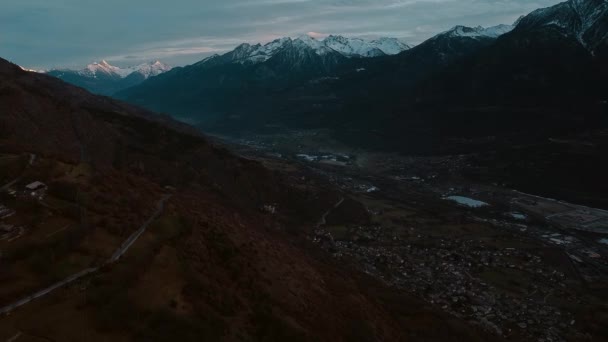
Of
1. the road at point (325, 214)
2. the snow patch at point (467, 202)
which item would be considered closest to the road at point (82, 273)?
the road at point (325, 214)

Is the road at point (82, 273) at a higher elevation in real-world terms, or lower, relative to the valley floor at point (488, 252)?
higher

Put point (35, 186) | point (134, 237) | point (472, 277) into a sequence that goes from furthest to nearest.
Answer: point (472, 277)
point (35, 186)
point (134, 237)

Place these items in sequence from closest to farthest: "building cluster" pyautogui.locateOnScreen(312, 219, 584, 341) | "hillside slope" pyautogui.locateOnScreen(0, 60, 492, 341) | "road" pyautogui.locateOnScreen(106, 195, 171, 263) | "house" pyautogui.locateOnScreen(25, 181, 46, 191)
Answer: "hillside slope" pyautogui.locateOnScreen(0, 60, 492, 341) < "road" pyautogui.locateOnScreen(106, 195, 171, 263) < "house" pyautogui.locateOnScreen(25, 181, 46, 191) < "building cluster" pyautogui.locateOnScreen(312, 219, 584, 341)

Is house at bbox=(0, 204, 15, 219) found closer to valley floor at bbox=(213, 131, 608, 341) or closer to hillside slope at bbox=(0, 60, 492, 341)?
hillside slope at bbox=(0, 60, 492, 341)

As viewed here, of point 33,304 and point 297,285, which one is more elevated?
point 33,304

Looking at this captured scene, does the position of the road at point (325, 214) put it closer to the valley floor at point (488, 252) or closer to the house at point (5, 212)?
the valley floor at point (488, 252)

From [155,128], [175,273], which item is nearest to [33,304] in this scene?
[175,273]

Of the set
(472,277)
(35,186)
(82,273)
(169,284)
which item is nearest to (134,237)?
(82,273)

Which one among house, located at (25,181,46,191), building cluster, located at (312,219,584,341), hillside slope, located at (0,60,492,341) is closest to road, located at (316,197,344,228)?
building cluster, located at (312,219,584,341)

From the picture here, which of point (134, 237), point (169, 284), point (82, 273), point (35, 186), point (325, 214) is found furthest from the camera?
point (325, 214)

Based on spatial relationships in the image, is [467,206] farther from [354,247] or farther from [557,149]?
[557,149]

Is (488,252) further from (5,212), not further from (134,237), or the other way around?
(5,212)
